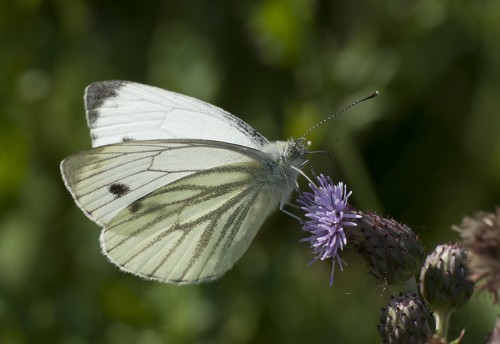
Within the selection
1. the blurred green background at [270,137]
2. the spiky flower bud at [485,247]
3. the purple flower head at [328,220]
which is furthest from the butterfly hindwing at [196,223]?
the spiky flower bud at [485,247]

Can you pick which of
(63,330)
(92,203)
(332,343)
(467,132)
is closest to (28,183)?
(63,330)

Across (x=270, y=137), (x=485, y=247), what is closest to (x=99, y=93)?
(x=270, y=137)

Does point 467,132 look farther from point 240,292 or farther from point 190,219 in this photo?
point 190,219

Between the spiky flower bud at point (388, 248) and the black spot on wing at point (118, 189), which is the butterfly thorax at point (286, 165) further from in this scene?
the black spot on wing at point (118, 189)

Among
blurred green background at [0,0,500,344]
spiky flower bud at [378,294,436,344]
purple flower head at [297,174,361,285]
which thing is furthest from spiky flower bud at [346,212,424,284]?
blurred green background at [0,0,500,344]

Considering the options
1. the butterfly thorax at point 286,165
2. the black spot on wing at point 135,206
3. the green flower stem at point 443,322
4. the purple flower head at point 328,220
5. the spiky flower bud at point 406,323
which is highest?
the butterfly thorax at point 286,165

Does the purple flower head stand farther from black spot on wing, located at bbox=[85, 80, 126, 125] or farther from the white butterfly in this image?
black spot on wing, located at bbox=[85, 80, 126, 125]
